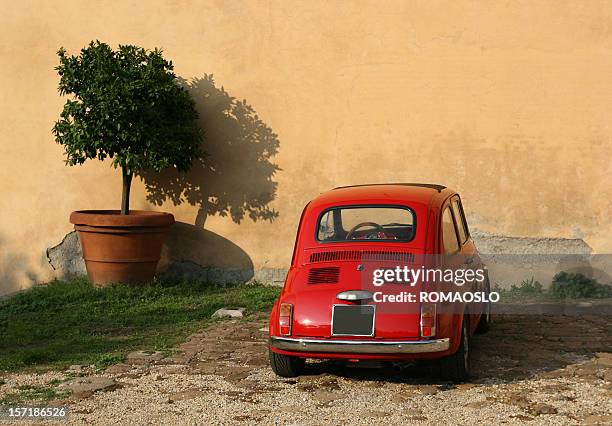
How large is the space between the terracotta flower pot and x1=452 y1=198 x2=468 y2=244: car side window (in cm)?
403

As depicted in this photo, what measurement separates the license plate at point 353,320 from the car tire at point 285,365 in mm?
564

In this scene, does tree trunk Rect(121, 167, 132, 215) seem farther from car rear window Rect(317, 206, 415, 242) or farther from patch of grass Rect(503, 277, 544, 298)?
patch of grass Rect(503, 277, 544, 298)

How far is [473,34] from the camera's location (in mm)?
9555

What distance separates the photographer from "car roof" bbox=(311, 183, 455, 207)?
6.11 meters

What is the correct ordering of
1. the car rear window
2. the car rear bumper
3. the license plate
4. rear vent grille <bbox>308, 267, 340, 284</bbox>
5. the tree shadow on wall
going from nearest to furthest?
1. the car rear bumper
2. the license plate
3. rear vent grille <bbox>308, 267, 340, 284</bbox>
4. the car rear window
5. the tree shadow on wall

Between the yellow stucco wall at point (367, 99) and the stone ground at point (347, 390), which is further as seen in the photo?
the yellow stucco wall at point (367, 99)

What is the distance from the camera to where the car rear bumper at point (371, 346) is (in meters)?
5.25

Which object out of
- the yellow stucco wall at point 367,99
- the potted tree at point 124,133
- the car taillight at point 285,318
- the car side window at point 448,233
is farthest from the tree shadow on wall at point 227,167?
the car taillight at point 285,318

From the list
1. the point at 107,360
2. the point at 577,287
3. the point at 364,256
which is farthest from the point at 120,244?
the point at 577,287

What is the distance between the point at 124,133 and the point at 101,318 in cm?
218

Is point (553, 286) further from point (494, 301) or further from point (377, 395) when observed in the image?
point (377, 395)

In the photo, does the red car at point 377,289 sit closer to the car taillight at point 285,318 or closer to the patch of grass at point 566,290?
the car taillight at point 285,318

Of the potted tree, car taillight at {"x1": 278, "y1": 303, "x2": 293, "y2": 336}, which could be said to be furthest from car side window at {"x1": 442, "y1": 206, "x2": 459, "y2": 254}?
the potted tree

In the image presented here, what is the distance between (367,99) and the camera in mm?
9773
